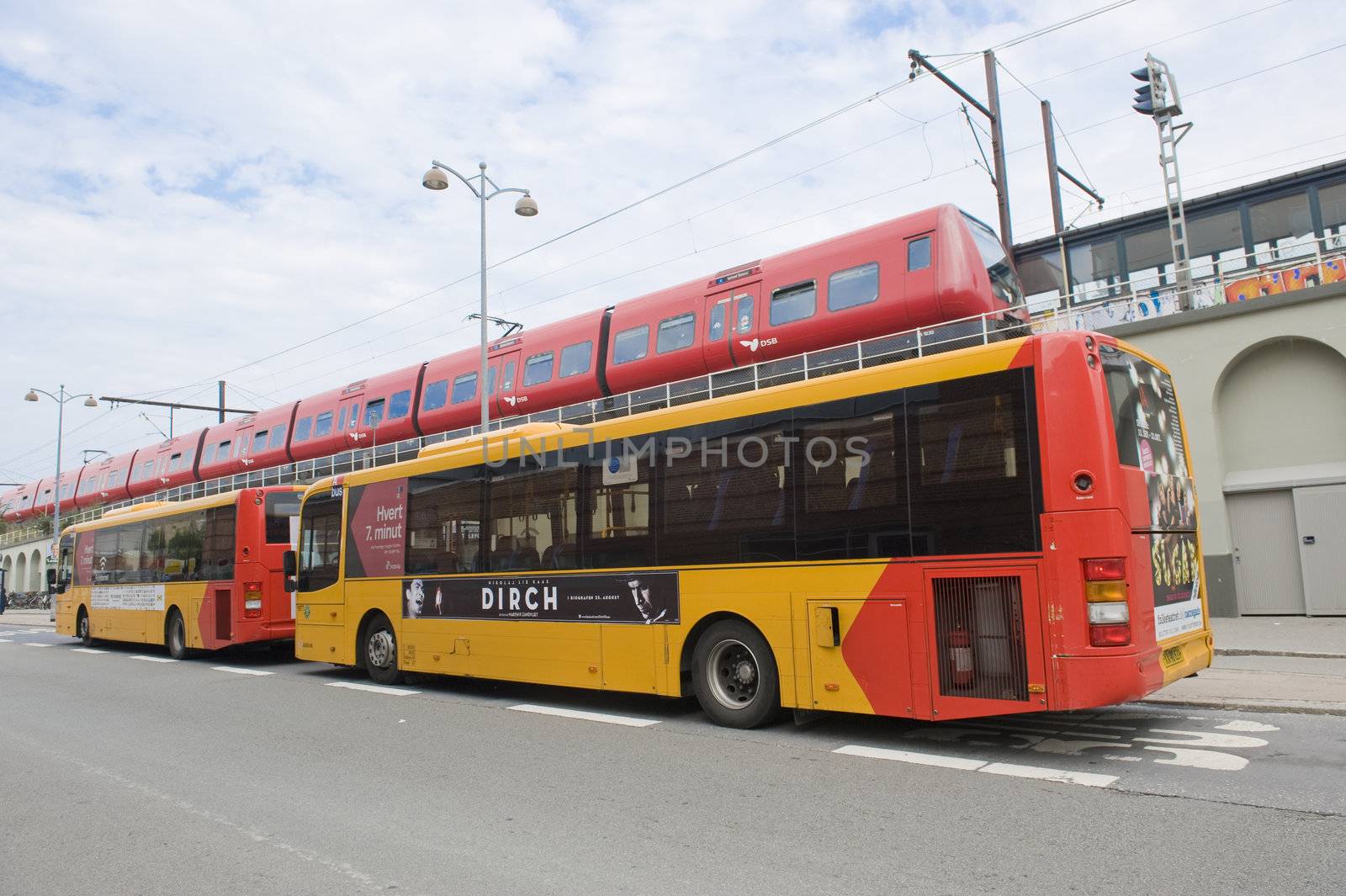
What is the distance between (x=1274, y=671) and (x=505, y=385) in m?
17.0

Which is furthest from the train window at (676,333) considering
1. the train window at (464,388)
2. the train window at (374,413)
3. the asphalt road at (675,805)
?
the train window at (374,413)

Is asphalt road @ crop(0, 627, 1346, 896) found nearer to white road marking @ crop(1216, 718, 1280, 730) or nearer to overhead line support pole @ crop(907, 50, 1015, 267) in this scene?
white road marking @ crop(1216, 718, 1280, 730)

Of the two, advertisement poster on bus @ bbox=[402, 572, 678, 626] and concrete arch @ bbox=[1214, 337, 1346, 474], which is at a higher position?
concrete arch @ bbox=[1214, 337, 1346, 474]

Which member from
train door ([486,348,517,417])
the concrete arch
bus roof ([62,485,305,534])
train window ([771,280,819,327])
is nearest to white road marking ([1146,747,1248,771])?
train window ([771,280,819,327])

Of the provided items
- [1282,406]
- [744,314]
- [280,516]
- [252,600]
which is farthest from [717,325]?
[1282,406]

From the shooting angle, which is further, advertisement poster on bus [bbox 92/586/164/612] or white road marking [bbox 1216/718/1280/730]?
advertisement poster on bus [bbox 92/586/164/612]

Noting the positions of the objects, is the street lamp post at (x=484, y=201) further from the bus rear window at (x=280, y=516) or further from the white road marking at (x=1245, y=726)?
the white road marking at (x=1245, y=726)

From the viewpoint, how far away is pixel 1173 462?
729cm

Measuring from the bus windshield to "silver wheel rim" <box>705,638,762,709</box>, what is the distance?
370 inches

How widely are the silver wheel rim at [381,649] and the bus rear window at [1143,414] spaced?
9.08 metres

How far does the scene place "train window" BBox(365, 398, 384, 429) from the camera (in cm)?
2684

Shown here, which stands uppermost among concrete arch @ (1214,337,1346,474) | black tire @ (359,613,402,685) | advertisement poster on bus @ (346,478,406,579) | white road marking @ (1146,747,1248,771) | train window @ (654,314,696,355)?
train window @ (654,314,696,355)

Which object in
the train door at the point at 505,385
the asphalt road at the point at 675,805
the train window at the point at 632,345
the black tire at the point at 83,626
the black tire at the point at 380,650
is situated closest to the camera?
the asphalt road at the point at 675,805

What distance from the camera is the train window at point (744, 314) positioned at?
669 inches
